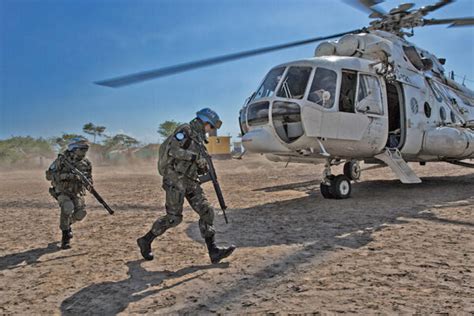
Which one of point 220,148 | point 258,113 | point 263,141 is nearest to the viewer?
point 263,141

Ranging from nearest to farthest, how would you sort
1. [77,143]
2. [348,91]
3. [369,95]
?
[77,143], [348,91], [369,95]

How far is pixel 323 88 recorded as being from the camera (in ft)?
24.7

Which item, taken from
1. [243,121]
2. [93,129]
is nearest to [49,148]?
[93,129]

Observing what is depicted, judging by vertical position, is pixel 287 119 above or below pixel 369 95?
below

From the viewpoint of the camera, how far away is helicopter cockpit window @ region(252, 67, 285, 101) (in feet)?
24.9

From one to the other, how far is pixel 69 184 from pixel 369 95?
5924 millimetres

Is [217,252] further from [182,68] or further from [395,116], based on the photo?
[395,116]

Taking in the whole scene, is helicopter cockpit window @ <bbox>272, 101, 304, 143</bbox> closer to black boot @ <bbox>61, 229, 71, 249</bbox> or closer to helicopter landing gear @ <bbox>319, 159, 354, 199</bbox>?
helicopter landing gear @ <bbox>319, 159, 354, 199</bbox>

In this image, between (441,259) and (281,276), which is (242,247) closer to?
(281,276)

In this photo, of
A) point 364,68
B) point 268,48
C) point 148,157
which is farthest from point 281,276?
point 148,157

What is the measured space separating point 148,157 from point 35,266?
36.2 metres

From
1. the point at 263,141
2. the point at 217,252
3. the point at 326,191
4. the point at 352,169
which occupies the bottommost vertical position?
the point at 217,252

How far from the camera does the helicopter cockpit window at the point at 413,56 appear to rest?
31.2 feet

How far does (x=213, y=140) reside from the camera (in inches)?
1442
